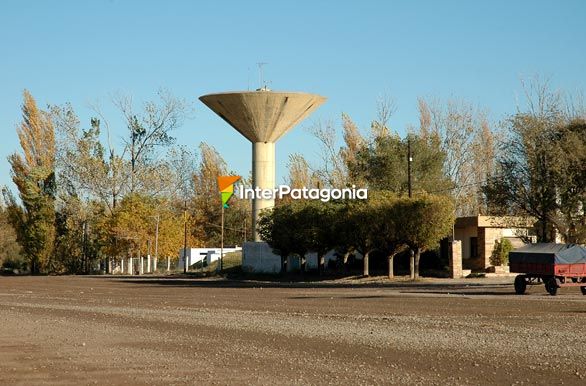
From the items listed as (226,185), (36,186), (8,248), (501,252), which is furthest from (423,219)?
(8,248)

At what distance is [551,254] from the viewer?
38.1 m

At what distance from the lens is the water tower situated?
7450 cm

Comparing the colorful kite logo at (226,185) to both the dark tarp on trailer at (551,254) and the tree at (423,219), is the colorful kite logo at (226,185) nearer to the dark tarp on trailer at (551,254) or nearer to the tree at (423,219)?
the tree at (423,219)

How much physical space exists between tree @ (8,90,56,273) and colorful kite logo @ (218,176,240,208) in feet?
66.5

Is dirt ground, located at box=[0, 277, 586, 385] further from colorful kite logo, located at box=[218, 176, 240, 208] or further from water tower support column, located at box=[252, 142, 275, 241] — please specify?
colorful kite logo, located at box=[218, 176, 240, 208]

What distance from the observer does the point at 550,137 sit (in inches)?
1898

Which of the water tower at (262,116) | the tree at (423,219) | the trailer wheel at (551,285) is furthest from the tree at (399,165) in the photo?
the trailer wheel at (551,285)

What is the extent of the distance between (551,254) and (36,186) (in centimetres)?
6443

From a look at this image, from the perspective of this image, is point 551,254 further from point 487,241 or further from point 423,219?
point 487,241

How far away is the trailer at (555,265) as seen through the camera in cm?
3809

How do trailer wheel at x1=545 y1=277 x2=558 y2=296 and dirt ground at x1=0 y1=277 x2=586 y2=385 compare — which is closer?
dirt ground at x1=0 y1=277 x2=586 y2=385

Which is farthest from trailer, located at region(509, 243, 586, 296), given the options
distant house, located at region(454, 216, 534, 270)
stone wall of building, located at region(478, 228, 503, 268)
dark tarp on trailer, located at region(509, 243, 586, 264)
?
stone wall of building, located at region(478, 228, 503, 268)

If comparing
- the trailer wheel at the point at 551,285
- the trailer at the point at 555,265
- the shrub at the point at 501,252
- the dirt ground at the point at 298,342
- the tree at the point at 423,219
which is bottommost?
the dirt ground at the point at 298,342

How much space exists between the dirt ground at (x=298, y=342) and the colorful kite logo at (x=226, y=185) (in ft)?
238
